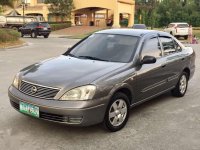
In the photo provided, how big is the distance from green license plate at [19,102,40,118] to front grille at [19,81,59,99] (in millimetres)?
169

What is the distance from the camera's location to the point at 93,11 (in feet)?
189

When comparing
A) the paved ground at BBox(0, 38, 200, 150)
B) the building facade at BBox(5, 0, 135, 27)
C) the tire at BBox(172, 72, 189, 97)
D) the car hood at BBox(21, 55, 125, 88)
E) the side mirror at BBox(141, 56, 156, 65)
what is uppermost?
the building facade at BBox(5, 0, 135, 27)

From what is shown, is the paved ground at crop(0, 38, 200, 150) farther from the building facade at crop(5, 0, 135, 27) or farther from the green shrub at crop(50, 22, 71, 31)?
the building facade at crop(5, 0, 135, 27)

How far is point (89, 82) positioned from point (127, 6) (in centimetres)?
5170

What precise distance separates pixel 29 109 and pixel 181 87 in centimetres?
389

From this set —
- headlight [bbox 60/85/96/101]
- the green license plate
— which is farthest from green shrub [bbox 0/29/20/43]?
headlight [bbox 60/85/96/101]

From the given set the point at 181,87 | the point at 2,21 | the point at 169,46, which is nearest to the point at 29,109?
the point at 169,46

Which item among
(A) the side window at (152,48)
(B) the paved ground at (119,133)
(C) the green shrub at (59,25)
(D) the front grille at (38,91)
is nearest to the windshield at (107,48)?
(A) the side window at (152,48)

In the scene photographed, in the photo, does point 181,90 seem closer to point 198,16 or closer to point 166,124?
point 166,124

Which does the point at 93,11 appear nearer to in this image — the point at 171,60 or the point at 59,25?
the point at 59,25

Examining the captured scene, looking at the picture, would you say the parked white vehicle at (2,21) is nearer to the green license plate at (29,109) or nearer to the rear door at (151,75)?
the rear door at (151,75)

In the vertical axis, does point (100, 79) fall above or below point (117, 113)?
above

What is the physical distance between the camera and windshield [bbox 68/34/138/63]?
19.7ft

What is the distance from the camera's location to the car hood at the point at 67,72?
4.99 metres
